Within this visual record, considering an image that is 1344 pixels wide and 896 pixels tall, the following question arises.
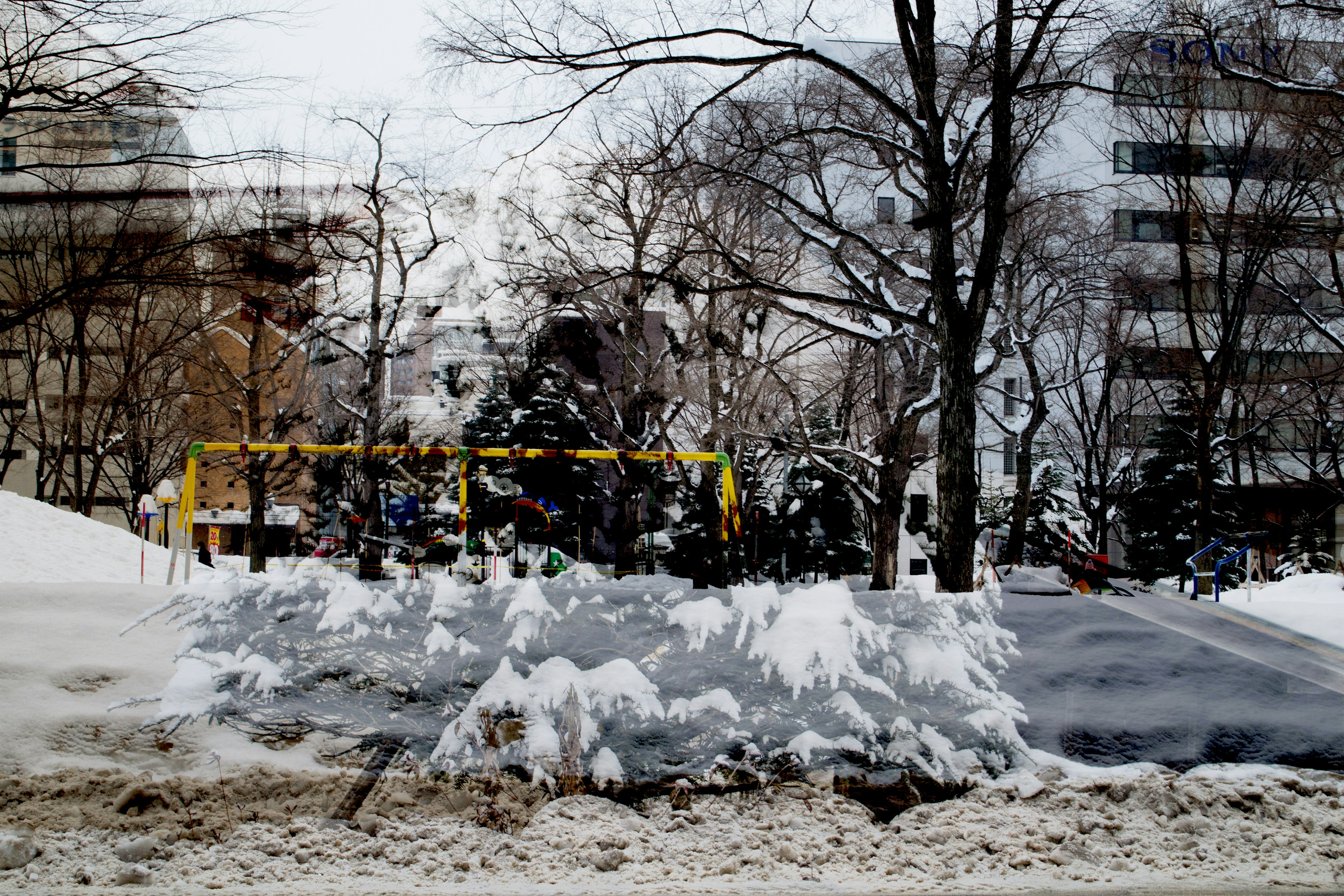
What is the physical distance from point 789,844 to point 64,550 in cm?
1330

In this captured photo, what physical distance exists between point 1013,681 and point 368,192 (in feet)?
64.8

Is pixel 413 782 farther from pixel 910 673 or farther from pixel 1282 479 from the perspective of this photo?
pixel 1282 479

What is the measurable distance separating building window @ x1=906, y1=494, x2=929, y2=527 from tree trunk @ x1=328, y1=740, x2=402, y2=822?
38391 millimetres

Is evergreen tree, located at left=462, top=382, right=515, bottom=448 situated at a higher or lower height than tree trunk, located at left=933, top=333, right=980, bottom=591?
higher

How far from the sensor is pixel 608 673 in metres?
4.45

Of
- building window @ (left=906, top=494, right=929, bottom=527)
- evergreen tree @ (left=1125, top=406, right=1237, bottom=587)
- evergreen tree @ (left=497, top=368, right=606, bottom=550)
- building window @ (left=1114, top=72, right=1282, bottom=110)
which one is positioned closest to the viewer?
building window @ (left=1114, top=72, right=1282, bottom=110)

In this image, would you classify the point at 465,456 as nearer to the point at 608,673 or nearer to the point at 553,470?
the point at 608,673

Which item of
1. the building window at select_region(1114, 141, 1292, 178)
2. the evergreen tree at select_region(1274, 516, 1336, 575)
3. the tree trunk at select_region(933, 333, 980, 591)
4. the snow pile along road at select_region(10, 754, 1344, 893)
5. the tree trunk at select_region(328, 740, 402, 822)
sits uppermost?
the building window at select_region(1114, 141, 1292, 178)

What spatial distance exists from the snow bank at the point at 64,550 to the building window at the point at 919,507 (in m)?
33.3

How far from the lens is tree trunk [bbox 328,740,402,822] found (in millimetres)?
3713

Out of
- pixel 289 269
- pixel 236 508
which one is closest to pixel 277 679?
pixel 289 269

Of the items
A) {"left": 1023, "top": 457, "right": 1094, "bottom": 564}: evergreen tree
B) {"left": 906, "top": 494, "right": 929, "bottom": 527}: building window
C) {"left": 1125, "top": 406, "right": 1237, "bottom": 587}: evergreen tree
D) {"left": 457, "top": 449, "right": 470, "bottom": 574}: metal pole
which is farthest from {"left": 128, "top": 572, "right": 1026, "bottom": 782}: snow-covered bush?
{"left": 906, "top": 494, "right": 929, "bottom": 527}: building window

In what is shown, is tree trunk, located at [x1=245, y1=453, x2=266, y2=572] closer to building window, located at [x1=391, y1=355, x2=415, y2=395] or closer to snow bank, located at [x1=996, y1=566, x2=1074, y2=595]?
snow bank, located at [x1=996, y1=566, x2=1074, y2=595]

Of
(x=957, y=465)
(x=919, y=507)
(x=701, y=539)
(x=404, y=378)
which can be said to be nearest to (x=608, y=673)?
(x=957, y=465)
